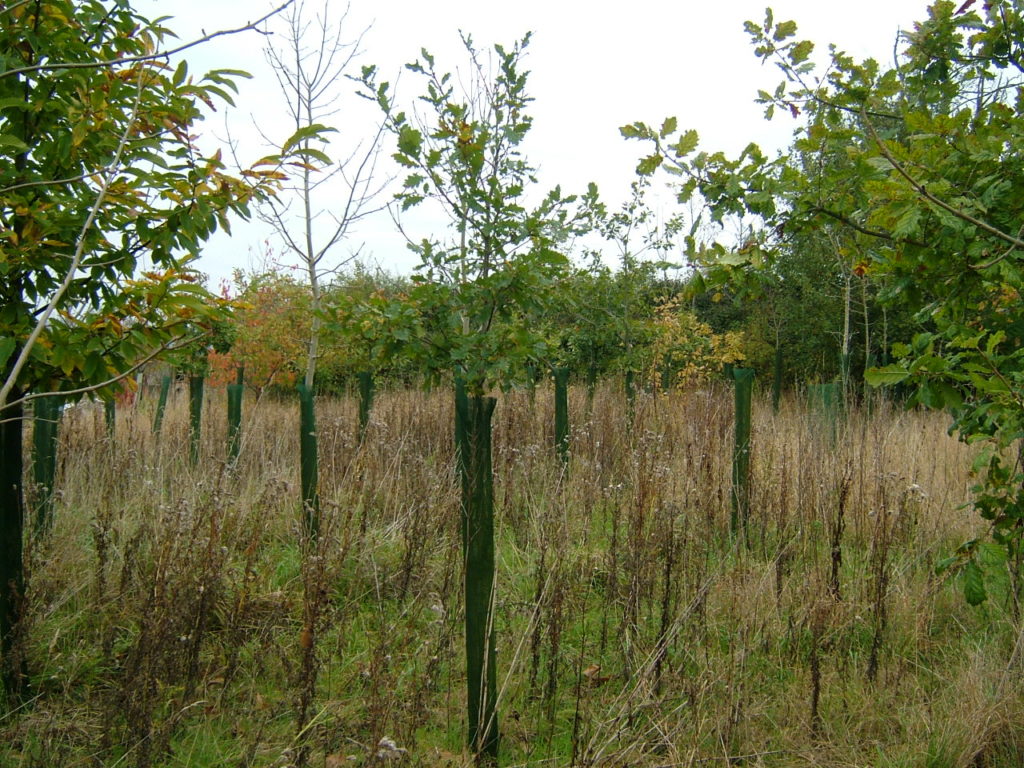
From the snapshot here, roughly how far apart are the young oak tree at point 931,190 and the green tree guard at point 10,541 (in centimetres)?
256

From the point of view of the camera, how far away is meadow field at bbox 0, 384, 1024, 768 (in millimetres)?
2732

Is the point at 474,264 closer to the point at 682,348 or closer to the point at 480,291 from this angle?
the point at 480,291

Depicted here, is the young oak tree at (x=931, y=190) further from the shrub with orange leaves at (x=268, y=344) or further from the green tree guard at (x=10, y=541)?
the shrub with orange leaves at (x=268, y=344)

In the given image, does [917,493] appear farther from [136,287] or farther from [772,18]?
[136,287]

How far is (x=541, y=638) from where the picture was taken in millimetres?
3215

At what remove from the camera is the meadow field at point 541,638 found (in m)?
2.73

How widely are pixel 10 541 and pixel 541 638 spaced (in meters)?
2.08

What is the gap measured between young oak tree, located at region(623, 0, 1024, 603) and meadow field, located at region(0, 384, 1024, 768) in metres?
0.59

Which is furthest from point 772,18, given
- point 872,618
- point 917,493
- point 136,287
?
point 917,493

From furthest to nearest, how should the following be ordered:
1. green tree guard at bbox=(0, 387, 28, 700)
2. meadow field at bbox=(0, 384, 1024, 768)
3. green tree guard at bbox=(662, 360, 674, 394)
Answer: green tree guard at bbox=(662, 360, 674, 394)
green tree guard at bbox=(0, 387, 28, 700)
meadow field at bbox=(0, 384, 1024, 768)

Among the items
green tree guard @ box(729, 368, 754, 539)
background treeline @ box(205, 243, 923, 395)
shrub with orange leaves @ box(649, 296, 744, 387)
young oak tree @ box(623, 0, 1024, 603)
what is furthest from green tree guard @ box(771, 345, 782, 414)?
young oak tree @ box(623, 0, 1024, 603)

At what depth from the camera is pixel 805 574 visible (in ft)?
12.6


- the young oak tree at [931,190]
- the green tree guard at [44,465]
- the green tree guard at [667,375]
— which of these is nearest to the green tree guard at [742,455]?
the young oak tree at [931,190]

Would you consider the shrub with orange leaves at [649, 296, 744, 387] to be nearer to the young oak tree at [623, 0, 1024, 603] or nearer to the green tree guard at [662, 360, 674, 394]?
the green tree guard at [662, 360, 674, 394]
